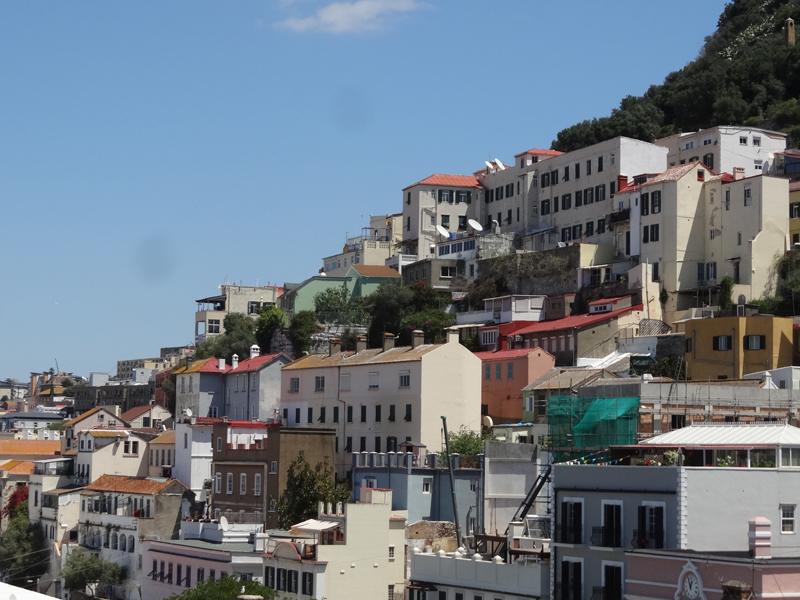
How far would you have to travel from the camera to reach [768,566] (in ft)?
99.5

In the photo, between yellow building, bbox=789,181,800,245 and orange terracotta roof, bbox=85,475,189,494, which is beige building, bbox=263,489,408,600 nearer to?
orange terracotta roof, bbox=85,475,189,494

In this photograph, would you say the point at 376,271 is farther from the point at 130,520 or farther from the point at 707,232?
the point at 130,520

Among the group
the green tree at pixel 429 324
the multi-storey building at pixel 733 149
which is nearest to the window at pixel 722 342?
the green tree at pixel 429 324

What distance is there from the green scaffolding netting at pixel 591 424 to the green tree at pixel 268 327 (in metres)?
52.8

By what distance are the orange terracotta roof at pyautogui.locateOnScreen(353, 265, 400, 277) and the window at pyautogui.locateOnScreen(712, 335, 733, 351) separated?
1681 inches

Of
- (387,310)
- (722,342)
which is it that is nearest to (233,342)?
(387,310)

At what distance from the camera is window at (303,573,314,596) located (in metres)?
50.3

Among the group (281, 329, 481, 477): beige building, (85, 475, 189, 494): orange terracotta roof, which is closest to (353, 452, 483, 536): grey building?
(281, 329, 481, 477): beige building

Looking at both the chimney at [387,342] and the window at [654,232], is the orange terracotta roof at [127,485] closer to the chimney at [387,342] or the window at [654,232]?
the chimney at [387,342]

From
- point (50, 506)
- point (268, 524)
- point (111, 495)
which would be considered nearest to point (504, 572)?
point (268, 524)

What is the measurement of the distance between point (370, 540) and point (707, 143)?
56982 millimetres

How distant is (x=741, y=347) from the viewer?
70.6 meters

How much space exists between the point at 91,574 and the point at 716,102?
7734 centimetres

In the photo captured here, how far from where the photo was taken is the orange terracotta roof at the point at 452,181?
4525 inches
